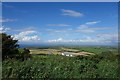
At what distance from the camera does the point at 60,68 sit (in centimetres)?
539

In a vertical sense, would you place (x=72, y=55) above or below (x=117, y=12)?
below

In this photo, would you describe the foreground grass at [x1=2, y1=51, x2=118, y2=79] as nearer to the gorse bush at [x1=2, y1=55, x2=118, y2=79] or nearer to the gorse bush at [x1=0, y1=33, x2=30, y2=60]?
the gorse bush at [x1=2, y1=55, x2=118, y2=79]

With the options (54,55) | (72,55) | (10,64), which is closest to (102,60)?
(72,55)

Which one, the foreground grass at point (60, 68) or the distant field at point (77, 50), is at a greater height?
the distant field at point (77, 50)

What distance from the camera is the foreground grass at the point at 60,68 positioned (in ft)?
17.0

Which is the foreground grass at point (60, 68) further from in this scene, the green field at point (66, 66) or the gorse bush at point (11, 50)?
the gorse bush at point (11, 50)

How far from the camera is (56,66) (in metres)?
5.49

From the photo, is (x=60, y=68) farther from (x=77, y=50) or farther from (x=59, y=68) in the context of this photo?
(x=77, y=50)

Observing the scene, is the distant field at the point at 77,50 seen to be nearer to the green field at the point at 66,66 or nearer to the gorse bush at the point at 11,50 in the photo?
the green field at the point at 66,66

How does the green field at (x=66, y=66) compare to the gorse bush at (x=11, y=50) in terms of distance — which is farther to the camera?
the gorse bush at (x=11, y=50)

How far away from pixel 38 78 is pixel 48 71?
0.30 m

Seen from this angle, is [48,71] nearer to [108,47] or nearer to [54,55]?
[54,55]

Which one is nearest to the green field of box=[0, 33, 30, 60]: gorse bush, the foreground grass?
the foreground grass

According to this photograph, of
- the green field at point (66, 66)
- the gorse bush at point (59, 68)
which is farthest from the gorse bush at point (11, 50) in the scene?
the gorse bush at point (59, 68)
